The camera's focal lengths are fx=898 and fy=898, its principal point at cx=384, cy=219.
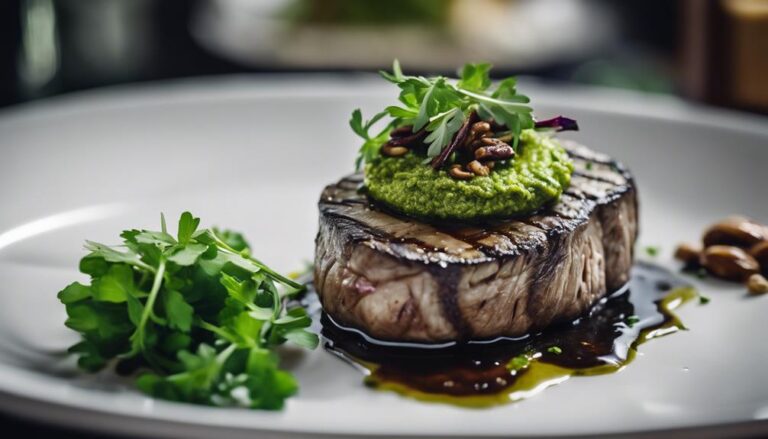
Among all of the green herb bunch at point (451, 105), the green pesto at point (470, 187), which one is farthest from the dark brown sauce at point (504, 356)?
the green herb bunch at point (451, 105)

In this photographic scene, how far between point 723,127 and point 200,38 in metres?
4.33

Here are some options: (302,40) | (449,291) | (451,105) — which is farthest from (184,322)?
(302,40)

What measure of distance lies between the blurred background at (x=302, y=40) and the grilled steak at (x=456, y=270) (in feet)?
12.2

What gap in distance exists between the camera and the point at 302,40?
24.5 ft

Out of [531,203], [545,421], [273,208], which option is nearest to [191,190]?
[273,208]

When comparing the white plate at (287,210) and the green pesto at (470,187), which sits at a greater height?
the green pesto at (470,187)

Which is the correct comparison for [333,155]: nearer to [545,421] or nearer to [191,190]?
[191,190]

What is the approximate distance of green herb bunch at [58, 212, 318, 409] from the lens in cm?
245

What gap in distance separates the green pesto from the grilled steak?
1.9 inches

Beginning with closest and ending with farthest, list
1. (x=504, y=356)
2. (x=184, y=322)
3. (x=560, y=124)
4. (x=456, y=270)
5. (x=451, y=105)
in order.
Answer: (x=184, y=322)
(x=456, y=270)
(x=504, y=356)
(x=451, y=105)
(x=560, y=124)

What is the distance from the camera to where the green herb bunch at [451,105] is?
3.02 m

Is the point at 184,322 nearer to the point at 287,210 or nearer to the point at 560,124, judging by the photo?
the point at 560,124

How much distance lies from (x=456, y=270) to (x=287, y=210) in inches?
65.6

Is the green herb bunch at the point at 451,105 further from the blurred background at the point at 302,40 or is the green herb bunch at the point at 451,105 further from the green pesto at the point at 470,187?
the blurred background at the point at 302,40
